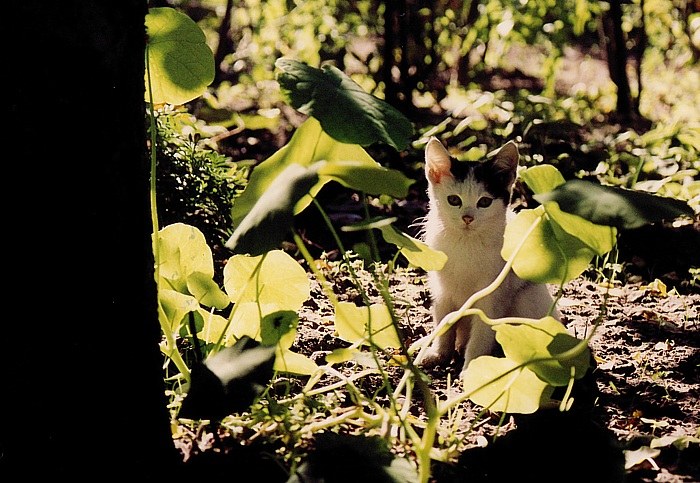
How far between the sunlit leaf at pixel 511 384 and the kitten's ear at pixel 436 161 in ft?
3.40

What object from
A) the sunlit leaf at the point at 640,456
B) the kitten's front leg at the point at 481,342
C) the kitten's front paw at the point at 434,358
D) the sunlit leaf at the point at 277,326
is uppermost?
the sunlit leaf at the point at 277,326

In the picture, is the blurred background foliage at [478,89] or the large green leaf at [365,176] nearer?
the large green leaf at [365,176]

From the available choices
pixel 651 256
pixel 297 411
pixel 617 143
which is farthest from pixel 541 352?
pixel 617 143

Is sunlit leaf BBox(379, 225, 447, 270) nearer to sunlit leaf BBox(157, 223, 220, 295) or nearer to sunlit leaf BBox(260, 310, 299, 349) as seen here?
sunlit leaf BBox(260, 310, 299, 349)

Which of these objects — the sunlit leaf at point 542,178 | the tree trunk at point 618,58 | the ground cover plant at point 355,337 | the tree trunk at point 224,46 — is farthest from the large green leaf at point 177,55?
the tree trunk at point 618,58

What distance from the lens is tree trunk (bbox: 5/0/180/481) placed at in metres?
1.56

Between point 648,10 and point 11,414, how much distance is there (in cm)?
548

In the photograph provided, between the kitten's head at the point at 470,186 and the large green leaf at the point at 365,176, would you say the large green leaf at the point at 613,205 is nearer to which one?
the large green leaf at the point at 365,176

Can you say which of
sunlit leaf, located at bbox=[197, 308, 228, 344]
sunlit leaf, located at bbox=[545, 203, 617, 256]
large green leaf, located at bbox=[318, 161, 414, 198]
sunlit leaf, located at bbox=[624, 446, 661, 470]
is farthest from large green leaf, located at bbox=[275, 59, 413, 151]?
sunlit leaf, located at bbox=[624, 446, 661, 470]

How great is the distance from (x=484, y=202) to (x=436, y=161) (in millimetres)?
221

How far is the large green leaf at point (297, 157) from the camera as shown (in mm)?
1855

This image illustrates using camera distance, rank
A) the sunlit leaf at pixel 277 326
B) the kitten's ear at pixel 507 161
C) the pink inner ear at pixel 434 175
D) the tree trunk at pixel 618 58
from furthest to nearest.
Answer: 1. the tree trunk at pixel 618 58
2. the pink inner ear at pixel 434 175
3. the kitten's ear at pixel 507 161
4. the sunlit leaf at pixel 277 326

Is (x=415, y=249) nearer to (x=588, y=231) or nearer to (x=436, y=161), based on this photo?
(x=588, y=231)

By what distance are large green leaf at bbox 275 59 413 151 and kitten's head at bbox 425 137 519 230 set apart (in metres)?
0.92
